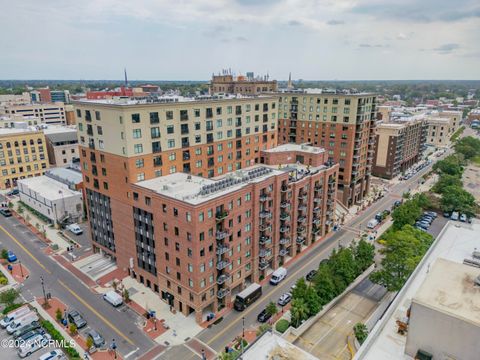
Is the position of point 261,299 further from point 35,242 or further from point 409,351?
point 35,242

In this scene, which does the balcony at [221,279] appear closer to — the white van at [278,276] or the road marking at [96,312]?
the white van at [278,276]

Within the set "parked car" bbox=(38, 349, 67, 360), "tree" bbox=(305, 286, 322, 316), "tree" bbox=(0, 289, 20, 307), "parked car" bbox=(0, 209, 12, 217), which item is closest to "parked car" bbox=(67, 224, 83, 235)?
"parked car" bbox=(0, 209, 12, 217)

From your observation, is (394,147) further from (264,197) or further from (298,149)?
(264,197)

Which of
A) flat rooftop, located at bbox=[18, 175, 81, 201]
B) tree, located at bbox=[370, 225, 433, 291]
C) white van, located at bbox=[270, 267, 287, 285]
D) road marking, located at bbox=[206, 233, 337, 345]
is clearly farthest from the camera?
flat rooftop, located at bbox=[18, 175, 81, 201]

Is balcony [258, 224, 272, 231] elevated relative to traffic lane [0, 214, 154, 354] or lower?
elevated

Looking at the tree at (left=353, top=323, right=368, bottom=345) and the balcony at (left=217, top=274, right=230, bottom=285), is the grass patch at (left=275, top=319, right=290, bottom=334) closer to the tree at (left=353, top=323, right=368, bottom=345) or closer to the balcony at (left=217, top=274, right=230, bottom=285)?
the tree at (left=353, top=323, right=368, bottom=345)

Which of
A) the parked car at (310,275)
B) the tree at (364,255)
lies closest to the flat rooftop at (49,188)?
the parked car at (310,275)

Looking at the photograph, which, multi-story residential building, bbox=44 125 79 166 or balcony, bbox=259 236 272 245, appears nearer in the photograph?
balcony, bbox=259 236 272 245

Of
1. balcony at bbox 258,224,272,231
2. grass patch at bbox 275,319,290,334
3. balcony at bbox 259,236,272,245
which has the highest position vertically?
balcony at bbox 258,224,272,231
